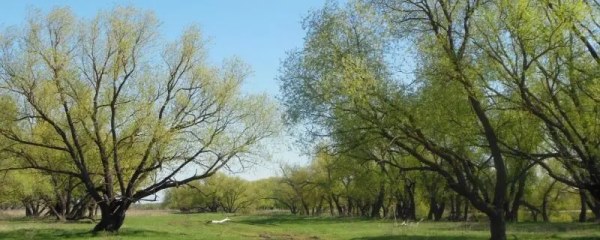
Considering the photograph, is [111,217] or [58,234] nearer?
[58,234]

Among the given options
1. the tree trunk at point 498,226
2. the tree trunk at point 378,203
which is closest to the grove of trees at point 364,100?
the tree trunk at point 498,226

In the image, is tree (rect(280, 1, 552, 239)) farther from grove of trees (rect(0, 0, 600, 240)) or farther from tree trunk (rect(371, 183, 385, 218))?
tree trunk (rect(371, 183, 385, 218))

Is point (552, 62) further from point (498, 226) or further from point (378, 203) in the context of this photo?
point (378, 203)

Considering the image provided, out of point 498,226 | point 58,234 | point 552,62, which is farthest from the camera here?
point 58,234

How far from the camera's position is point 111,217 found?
34531mm

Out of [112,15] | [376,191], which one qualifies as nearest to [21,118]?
[112,15]

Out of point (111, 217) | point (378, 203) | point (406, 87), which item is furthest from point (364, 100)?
point (378, 203)

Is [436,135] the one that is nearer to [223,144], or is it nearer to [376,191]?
[223,144]

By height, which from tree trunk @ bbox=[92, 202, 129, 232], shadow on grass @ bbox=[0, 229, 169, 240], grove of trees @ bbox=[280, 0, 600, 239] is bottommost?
shadow on grass @ bbox=[0, 229, 169, 240]

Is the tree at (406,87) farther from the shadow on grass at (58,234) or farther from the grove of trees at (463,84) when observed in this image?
the shadow on grass at (58,234)

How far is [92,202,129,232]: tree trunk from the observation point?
3422 centimetres

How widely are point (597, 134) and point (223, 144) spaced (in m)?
21.3

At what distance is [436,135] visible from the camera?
89.5ft

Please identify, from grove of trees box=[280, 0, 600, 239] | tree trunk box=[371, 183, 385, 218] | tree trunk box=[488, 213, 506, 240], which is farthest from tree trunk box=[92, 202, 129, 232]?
tree trunk box=[371, 183, 385, 218]
